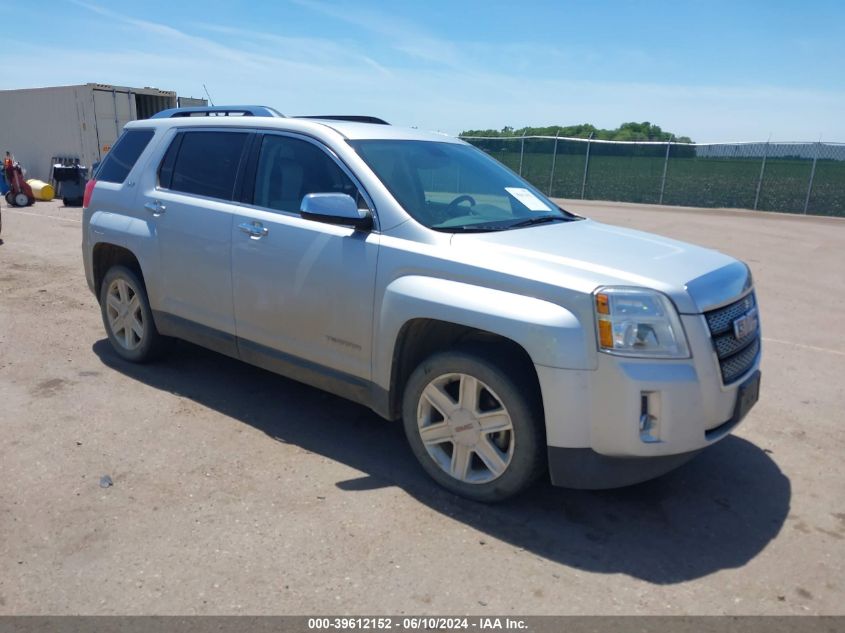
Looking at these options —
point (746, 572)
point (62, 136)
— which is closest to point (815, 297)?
point (746, 572)

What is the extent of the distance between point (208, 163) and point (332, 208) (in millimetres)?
1564

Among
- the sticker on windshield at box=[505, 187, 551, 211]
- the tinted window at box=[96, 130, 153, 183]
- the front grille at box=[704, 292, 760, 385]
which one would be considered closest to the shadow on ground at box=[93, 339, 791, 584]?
the front grille at box=[704, 292, 760, 385]

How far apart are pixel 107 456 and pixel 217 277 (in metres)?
1.29

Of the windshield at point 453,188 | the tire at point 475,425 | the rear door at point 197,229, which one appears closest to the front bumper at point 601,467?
the tire at point 475,425

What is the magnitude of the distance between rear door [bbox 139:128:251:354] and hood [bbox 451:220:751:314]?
5.84 ft

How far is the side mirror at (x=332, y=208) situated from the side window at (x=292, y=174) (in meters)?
0.28

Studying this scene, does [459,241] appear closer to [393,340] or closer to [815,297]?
[393,340]

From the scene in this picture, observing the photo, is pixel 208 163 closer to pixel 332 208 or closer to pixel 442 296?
pixel 332 208

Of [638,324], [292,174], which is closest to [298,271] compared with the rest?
[292,174]

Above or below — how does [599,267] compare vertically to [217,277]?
above

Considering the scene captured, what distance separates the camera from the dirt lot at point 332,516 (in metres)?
2.95

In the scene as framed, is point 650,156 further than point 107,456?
Yes

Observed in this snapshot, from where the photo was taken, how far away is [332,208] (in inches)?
150

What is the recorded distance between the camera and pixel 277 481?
12.7 feet
